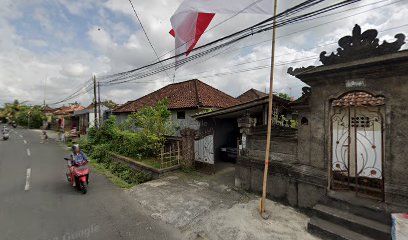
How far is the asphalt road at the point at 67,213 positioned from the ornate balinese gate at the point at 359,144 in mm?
4726

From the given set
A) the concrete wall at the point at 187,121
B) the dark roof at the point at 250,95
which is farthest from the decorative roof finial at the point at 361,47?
the dark roof at the point at 250,95

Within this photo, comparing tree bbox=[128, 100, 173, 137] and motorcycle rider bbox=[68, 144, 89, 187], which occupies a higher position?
tree bbox=[128, 100, 173, 137]

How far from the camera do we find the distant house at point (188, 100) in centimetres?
1456

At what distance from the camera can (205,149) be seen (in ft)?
31.9

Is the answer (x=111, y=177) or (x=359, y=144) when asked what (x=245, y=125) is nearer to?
(x=359, y=144)

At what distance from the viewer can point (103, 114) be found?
26531 mm

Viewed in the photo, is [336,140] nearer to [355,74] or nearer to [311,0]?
[355,74]

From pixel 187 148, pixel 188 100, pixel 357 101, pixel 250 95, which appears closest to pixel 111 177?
pixel 187 148

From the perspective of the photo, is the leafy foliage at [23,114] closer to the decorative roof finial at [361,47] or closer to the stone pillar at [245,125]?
the stone pillar at [245,125]

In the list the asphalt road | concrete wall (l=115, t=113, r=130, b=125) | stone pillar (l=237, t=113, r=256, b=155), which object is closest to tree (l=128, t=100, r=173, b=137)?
the asphalt road

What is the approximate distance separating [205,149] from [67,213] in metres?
5.61

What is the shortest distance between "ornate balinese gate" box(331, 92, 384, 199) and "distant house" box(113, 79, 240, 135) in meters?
8.83

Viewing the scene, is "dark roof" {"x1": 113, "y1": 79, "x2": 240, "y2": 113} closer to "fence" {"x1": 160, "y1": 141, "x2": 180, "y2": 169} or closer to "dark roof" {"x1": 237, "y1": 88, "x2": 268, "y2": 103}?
"fence" {"x1": 160, "y1": 141, "x2": 180, "y2": 169}

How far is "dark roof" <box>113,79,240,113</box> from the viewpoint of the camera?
1501 cm
